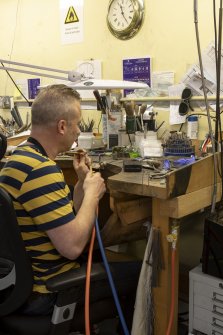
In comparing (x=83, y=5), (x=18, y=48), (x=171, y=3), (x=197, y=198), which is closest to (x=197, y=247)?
(x=197, y=198)

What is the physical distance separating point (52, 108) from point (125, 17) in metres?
1.25

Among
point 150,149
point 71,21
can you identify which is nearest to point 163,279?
point 150,149

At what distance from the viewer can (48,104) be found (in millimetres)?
1162

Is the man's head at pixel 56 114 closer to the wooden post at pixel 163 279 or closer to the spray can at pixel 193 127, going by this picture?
the wooden post at pixel 163 279

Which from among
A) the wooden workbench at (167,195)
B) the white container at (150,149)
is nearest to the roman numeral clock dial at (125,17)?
the white container at (150,149)

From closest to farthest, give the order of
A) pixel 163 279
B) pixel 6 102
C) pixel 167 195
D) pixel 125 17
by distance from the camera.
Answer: pixel 167 195 → pixel 163 279 → pixel 125 17 → pixel 6 102

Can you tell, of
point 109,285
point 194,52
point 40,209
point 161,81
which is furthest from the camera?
point 161,81

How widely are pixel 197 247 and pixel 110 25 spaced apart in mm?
1467

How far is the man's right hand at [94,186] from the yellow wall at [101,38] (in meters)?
0.92

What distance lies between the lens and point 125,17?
2.14 m

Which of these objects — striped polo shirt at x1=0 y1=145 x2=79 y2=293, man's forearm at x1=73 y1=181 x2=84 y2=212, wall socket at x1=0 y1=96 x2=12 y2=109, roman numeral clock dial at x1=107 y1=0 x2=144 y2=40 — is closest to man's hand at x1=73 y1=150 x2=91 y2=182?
man's forearm at x1=73 y1=181 x2=84 y2=212

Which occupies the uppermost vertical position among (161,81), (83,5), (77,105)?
(83,5)

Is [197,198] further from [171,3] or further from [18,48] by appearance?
[18,48]

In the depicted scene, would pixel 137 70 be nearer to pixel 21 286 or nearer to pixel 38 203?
pixel 38 203
